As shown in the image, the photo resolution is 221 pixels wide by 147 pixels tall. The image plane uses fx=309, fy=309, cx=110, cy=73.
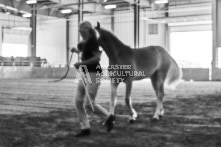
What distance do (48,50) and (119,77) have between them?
3515cm

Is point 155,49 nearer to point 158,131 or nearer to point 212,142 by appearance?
point 158,131

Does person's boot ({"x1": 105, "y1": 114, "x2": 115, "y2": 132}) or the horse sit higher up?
the horse

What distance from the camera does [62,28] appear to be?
38.2 metres

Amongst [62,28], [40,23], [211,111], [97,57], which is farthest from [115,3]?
[97,57]

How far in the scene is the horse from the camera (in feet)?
16.0

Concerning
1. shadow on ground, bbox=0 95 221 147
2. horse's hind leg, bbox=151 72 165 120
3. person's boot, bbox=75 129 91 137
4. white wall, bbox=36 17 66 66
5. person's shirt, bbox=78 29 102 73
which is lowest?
shadow on ground, bbox=0 95 221 147

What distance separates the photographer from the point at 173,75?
21.2 ft

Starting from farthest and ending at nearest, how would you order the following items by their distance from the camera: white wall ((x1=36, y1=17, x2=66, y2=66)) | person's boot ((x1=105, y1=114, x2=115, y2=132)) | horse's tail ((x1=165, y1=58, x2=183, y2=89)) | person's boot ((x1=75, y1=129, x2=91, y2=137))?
white wall ((x1=36, y1=17, x2=66, y2=66)) → horse's tail ((x1=165, y1=58, x2=183, y2=89)) → person's boot ((x1=105, y1=114, x2=115, y2=132)) → person's boot ((x1=75, y1=129, x2=91, y2=137))

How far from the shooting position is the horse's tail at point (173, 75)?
20.8ft

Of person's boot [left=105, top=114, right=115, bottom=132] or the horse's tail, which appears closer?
person's boot [left=105, top=114, right=115, bottom=132]

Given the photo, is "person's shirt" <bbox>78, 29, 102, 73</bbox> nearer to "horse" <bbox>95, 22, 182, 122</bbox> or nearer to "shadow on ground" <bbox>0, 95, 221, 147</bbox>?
"horse" <bbox>95, 22, 182, 122</bbox>

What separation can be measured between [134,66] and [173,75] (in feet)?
4.92

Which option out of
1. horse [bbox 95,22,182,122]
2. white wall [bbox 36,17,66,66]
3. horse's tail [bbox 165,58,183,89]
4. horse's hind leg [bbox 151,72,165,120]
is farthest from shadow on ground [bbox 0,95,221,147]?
white wall [bbox 36,17,66,66]

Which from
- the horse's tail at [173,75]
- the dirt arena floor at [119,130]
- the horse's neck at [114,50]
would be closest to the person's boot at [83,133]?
the dirt arena floor at [119,130]
